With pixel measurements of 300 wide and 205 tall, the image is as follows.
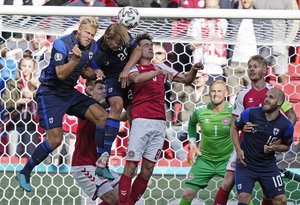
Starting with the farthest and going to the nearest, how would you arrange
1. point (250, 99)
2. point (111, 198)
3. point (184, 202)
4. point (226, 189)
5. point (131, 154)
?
point (184, 202), point (226, 189), point (250, 99), point (111, 198), point (131, 154)

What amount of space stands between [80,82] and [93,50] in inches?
94.4

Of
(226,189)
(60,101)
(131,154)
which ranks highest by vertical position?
(60,101)

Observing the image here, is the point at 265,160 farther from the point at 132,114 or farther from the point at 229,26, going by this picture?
the point at 229,26

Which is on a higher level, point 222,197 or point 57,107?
point 57,107

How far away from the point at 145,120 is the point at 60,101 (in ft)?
2.66

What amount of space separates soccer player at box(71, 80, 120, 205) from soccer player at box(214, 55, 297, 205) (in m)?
1.06

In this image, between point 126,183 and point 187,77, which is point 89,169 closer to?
point 126,183

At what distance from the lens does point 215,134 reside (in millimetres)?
10719

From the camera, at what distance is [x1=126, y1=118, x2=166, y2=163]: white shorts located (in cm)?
970

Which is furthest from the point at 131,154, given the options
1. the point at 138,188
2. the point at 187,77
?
the point at 187,77

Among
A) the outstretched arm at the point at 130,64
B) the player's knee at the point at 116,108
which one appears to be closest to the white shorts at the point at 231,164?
the player's knee at the point at 116,108

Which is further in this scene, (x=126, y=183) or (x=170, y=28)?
(x=170, y=28)

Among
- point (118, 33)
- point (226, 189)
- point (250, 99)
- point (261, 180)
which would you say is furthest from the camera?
point (226, 189)

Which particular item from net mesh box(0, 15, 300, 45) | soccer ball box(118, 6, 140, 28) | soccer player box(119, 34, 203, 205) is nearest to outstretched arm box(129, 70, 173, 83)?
soccer player box(119, 34, 203, 205)
